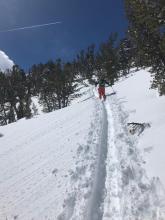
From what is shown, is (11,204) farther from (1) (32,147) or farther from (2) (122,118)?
(2) (122,118)

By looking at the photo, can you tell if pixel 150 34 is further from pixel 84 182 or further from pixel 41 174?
pixel 84 182

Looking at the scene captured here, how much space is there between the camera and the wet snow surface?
627cm

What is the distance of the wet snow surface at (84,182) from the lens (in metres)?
6.27

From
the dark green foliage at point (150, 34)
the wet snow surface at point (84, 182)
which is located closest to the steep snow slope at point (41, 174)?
the wet snow surface at point (84, 182)

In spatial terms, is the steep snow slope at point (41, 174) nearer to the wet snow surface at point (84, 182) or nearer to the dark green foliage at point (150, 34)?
the wet snow surface at point (84, 182)

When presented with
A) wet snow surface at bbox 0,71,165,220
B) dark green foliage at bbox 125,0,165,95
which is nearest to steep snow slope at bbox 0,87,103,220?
wet snow surface at bbox 0,71,165,220

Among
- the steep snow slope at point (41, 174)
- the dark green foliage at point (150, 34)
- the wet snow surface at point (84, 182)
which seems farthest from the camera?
the dark green foliage at point (150, 34)

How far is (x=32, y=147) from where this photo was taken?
48.2 feet

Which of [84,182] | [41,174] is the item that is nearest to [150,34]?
[41,174]

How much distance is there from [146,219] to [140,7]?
12.6 m

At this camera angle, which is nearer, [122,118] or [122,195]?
[122,195]

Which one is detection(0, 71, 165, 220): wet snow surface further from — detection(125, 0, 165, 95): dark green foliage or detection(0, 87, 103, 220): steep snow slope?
detection(125, 0, 165, 95): dark green foliage

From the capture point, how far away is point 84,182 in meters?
7.97

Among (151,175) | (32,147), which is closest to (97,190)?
(151,175)
